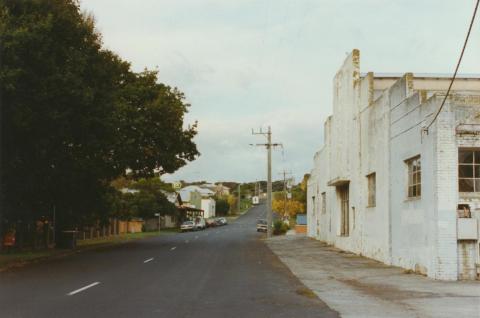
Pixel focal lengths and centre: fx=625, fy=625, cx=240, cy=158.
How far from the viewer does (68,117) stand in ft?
74.8

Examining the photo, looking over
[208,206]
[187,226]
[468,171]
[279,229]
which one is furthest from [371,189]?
[208,206]

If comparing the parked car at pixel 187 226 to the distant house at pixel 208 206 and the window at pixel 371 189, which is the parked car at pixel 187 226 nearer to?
the window at pixel 371 189

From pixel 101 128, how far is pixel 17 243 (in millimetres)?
11680

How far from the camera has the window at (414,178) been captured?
20453mm

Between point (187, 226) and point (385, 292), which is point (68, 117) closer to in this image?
point (385, 292)

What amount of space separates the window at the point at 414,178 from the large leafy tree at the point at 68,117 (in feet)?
37.9

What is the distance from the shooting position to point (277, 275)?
19109mm

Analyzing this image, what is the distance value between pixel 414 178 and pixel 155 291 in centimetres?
1070

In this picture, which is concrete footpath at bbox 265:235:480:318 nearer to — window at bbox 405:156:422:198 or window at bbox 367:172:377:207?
window at bbox 405:156:422:198

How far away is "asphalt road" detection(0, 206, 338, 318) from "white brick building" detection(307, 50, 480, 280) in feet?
14.6

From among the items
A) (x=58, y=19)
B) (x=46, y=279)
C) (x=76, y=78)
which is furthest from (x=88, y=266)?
(x=58, y=19)

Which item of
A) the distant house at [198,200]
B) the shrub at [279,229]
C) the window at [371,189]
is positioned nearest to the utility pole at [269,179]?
the shrub at [279,229]

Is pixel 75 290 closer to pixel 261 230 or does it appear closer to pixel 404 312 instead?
pixel 404 312

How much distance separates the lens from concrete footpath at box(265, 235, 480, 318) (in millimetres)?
11797
